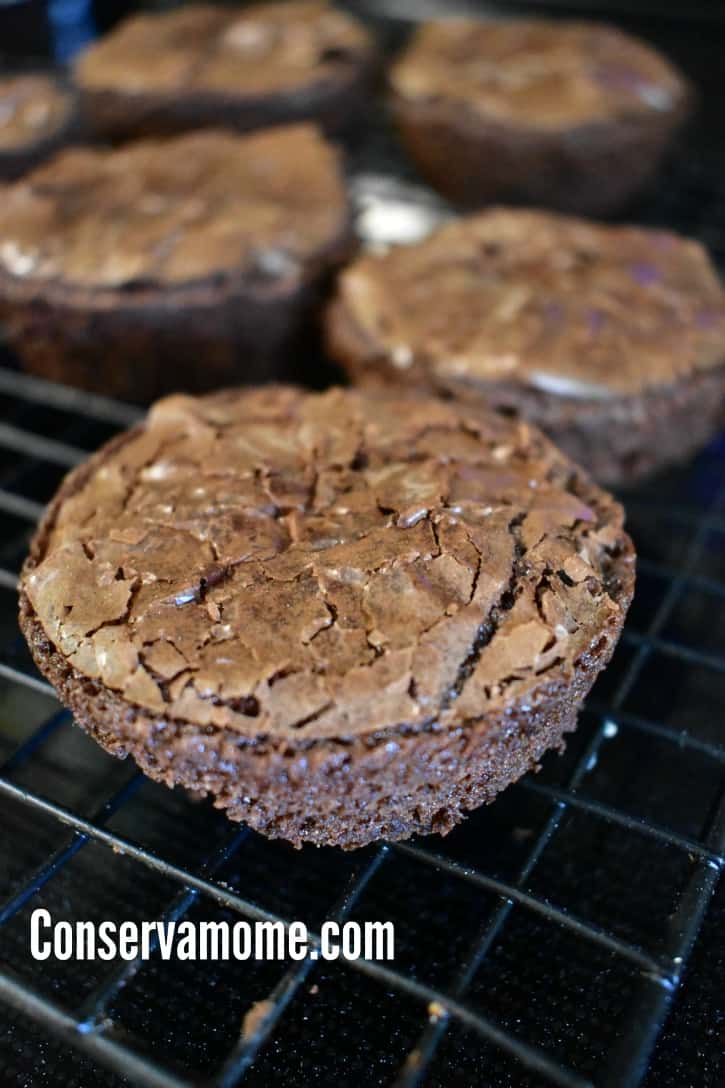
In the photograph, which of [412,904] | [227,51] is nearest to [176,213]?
[227,51]

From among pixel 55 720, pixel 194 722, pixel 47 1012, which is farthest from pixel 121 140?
pixel 47 1012

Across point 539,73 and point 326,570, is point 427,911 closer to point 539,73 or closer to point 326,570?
point 326,570

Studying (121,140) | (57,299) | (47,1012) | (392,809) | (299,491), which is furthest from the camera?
(121,140)

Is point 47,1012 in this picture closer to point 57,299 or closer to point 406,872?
point 406,872

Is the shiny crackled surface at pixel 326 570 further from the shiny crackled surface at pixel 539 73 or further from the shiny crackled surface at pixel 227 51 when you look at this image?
the shiny crackled surface at pixel 227 51

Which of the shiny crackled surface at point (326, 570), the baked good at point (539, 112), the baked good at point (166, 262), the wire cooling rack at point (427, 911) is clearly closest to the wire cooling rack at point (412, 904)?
the wire cooling rack at point (427, 911)

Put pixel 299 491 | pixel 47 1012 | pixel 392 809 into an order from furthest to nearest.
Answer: pixel 299 491 → pixel 392 809 → pixel 47 1012

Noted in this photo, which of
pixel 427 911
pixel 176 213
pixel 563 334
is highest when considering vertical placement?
pixel 176 213

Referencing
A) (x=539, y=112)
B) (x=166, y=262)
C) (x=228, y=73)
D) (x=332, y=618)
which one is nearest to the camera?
(x=332, y=618)
